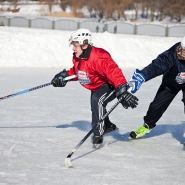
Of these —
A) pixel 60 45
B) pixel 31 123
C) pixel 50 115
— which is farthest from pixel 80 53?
pixel 60 45

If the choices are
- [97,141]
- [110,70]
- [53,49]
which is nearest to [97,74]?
[110,70]

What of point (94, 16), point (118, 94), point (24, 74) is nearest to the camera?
point (118, 94)

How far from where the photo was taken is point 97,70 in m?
4.62

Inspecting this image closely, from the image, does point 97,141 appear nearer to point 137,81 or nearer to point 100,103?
point 100,103

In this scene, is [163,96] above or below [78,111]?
above

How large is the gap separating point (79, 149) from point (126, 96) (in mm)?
724

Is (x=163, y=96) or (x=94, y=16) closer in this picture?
(x=163, y=96)

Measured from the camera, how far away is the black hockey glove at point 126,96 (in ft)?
14.3

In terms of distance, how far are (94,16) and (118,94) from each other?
35688 mm

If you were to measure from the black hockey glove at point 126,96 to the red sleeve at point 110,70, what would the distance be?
4 centimetres

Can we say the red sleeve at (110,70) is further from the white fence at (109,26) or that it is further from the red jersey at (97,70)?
the white fence at (109,26)

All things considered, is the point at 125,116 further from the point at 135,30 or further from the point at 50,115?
the point at 135,30

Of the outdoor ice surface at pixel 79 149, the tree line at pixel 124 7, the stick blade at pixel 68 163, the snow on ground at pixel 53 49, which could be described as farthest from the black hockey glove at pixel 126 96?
the tree line at pixel 124 7

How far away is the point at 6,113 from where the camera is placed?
6.46 meters
